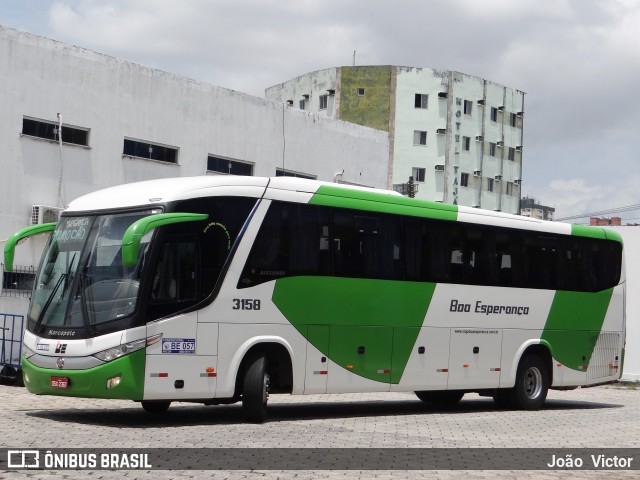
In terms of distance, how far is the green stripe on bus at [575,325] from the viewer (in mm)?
21766

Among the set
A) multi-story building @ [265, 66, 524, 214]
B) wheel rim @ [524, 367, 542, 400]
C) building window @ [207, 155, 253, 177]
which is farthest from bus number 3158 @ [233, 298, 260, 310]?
multi-story building @ [265, 66, 524, 214]

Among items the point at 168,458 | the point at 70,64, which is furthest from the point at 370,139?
the point at 168,458

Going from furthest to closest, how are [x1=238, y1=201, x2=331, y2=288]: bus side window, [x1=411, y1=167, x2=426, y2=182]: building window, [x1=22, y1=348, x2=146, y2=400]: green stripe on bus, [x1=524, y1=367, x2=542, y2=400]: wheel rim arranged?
[x1=411, y1=167, x2=426, y2=182]: building window
[x1=524, y1=367, x2=542, y2=400]: wheel rim
[x1=238, y1=201, x2=331, y2=288]: bus side window
[x1=22, y1=348, x2=146, y2=400]: green stripe on bus

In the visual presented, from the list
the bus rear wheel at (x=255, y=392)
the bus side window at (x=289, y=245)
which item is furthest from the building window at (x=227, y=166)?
the bus rear wheel at (x=255, y=392)

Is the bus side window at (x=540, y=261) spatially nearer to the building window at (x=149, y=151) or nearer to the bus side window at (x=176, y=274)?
the bus side window at (x=176, y=274)

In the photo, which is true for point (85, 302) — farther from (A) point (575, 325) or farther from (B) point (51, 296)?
(A) point (575, 325)

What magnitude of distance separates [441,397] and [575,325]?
3.00m

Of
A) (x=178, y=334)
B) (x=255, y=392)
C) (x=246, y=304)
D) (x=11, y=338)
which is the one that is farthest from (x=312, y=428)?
(x=11, y=338)

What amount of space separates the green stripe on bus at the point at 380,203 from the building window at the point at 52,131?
44.8 feet

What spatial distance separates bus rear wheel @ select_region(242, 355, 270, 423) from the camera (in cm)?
1578

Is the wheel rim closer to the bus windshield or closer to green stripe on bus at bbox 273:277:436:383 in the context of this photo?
green stripe on bus at bbox 273:277:436:383

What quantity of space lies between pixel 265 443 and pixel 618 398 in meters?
17.1

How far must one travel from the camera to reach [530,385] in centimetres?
2150

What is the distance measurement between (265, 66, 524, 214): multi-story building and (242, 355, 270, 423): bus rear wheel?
59.2 meters
